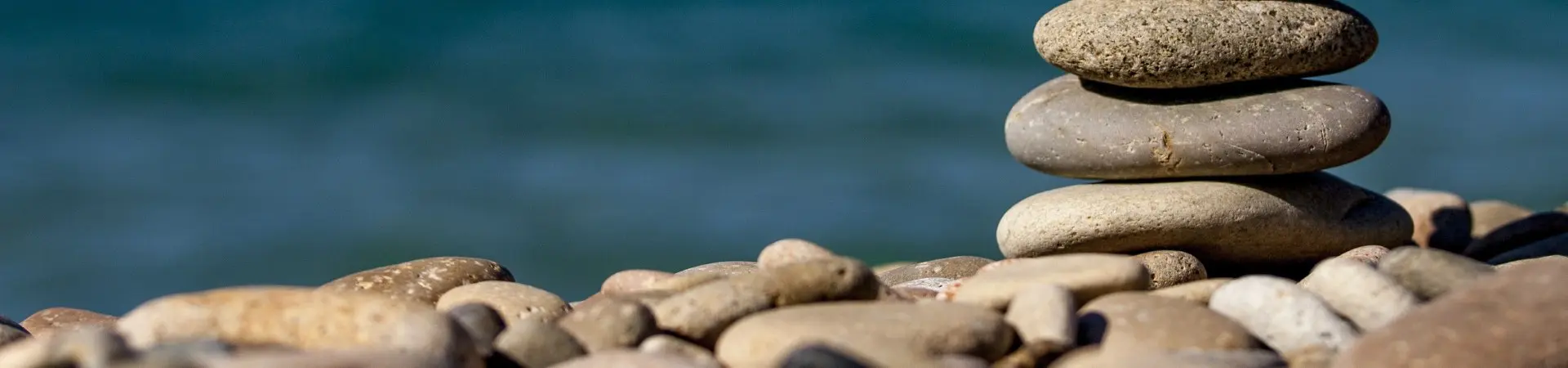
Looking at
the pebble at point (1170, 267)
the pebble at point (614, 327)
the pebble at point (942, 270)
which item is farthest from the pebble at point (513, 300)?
the pebble at point (1170, 267)

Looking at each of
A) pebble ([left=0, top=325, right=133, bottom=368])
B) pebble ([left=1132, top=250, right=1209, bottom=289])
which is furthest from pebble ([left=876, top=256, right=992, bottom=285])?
pebble ([left=0, top=325, right=133, bottom=368])

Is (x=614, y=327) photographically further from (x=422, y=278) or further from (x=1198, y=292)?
(x=422, y=278)

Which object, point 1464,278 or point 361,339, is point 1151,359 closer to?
point 1464,278

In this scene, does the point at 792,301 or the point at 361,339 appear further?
the point at 792,301

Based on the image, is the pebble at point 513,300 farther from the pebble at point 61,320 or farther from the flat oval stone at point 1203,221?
the flat oval stone at point 1203,221

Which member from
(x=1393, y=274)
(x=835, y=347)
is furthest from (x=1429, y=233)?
(x=835, y=347)

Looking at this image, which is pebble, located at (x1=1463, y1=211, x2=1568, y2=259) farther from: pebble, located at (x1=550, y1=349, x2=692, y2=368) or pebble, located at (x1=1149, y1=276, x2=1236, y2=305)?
pebble, located at (x1=550, y1=349, x2=692, y2=368)
